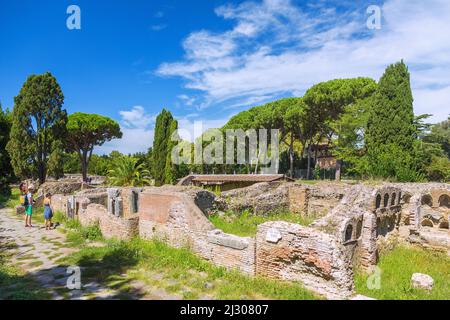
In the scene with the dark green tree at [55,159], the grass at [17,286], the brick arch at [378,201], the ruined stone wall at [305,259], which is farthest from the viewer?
the dark green tree at [55,159]

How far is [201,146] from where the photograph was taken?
48344 mm

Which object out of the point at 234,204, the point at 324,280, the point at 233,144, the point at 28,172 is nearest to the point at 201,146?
the point at 233,144

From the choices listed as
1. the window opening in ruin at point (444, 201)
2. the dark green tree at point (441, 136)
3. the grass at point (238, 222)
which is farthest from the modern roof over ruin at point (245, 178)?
the dark green tree at point (441, 136)

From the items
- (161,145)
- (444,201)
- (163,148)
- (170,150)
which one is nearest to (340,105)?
(444,201)

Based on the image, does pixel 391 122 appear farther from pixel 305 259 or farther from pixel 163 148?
pixel 305 259

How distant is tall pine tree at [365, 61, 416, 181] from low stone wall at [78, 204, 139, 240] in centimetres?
1893

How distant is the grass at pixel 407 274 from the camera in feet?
22.0

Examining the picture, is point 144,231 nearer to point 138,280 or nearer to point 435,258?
point 138,280

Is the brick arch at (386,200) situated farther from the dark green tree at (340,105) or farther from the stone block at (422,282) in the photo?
the dark green tree at (340,105)

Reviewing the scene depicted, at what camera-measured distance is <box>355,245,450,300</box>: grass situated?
6699 mm

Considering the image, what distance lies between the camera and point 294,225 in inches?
269

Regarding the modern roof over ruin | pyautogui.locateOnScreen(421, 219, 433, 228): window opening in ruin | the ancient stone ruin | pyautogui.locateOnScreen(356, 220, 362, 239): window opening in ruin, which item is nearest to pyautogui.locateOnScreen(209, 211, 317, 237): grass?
the ancient stone ruin

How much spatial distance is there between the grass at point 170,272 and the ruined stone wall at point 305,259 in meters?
A: 0.26
